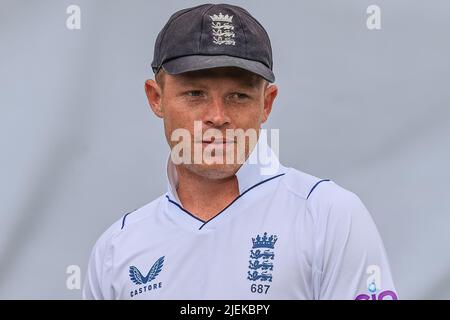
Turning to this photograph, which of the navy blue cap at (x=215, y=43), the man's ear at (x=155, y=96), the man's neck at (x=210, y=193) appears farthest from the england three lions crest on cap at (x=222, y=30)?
the man's neck at (x=210, y=193)

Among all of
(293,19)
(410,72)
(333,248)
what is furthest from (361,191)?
(333,248)

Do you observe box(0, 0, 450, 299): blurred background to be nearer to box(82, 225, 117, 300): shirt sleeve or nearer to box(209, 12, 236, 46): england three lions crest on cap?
box(82, 225, 117, 300): shirt sleeve

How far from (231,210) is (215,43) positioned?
0.39 m

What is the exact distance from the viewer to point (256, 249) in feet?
6.38

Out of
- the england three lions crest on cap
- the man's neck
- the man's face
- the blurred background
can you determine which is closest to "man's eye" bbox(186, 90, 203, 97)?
the man's face

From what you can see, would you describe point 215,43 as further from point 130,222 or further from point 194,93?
point 130,222

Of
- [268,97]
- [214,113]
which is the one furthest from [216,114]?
[268,97]

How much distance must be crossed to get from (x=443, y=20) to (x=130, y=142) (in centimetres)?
98

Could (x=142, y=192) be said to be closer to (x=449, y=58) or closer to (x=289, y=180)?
(x=289, y=180)

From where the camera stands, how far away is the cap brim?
1882mm

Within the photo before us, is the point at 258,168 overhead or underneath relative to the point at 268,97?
underneath

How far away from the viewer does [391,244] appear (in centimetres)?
256

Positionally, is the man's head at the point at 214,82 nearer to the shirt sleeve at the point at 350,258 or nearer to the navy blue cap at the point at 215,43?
the navy blue cap at the point at 215,43

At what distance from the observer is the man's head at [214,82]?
1903 millimetres
